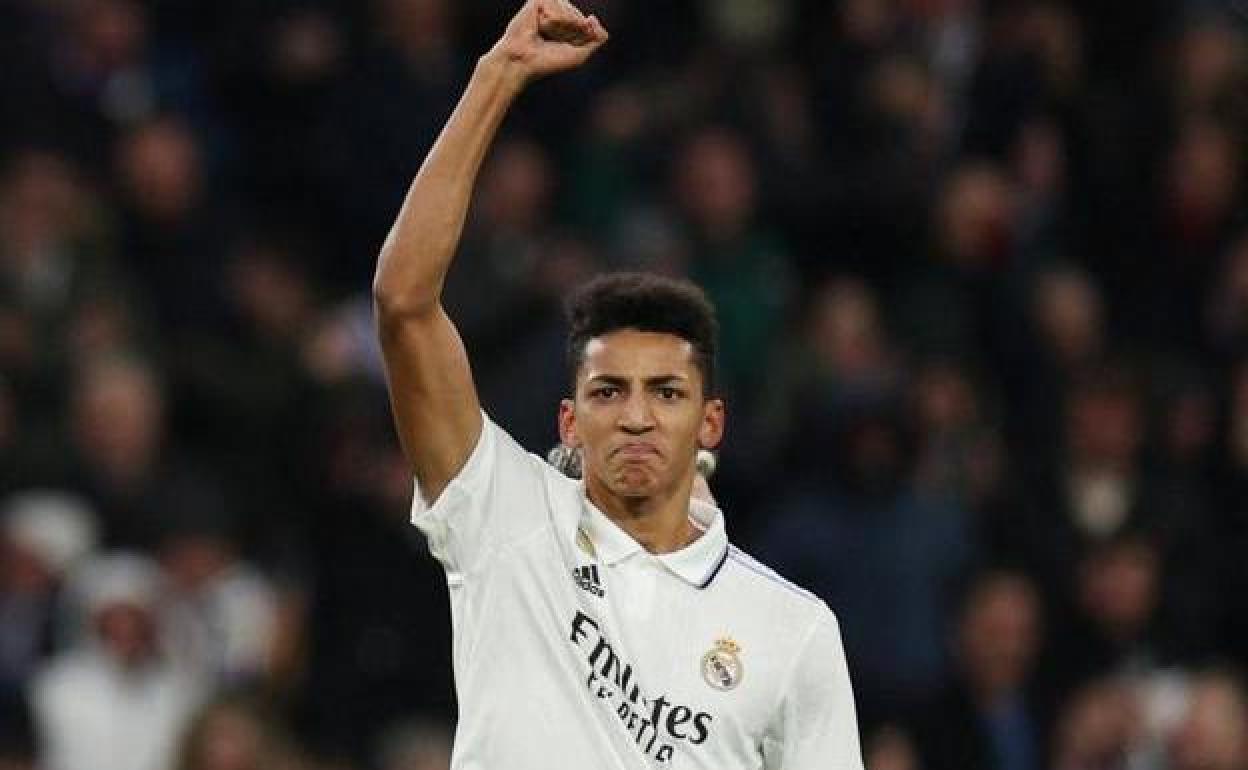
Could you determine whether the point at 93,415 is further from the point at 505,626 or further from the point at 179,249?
the point at 505,626

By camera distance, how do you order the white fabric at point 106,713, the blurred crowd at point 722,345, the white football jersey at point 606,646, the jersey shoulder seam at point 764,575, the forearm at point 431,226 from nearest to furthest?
the forearm at point 431,226 < the white football jersey at point 606,646 < the jersey shoulder seam at point 764,575 < the white fabric at point 106,713 < the blurred crowd at point 722,345

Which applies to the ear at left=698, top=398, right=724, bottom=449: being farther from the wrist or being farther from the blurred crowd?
the blurred crowd

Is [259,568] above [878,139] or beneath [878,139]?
beneath

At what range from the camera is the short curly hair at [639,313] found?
5.14 m

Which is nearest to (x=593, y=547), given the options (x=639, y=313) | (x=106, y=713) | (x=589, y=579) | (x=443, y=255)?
(x=589, y=579)

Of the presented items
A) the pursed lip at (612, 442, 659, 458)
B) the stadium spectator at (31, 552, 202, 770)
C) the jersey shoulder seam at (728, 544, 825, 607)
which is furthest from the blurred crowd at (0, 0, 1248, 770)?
the pursed lip at (612, 442, 659, 458)

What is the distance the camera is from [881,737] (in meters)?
8.95

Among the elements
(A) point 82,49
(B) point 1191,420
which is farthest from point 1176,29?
(A) point 82,49

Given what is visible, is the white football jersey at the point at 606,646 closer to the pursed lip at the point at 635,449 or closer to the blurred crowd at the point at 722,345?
the pursed lip at the point at 635,449

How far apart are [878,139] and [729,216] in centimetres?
108

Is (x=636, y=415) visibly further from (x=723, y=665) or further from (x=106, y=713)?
(x=106, y=713)

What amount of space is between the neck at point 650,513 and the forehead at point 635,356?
197mm

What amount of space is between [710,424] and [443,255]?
64cm

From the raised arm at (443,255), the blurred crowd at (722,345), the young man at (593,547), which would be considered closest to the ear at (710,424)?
the young man at (593,547)
